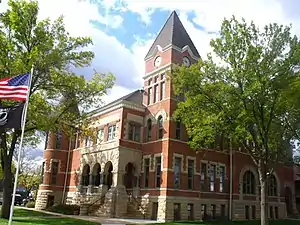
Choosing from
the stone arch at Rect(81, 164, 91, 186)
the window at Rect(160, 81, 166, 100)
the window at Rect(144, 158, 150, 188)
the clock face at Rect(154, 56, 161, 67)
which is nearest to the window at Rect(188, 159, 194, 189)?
the window at Rect(144, 158, 150, 188)

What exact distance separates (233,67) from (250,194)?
62.5 ft

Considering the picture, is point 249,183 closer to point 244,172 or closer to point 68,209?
point 244,172

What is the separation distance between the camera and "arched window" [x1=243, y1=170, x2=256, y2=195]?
3627cm

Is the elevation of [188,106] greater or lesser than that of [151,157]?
greater

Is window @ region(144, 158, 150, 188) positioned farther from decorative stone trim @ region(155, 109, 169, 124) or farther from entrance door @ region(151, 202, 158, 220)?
decorative stone trim @ region(155, 109, 169, 124)

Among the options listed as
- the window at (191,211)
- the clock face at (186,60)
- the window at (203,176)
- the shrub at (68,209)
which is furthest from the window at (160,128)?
the shrub at (68,209)

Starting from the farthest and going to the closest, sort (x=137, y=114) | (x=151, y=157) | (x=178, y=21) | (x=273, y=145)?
(x=178, y=21) < (x=137, y=114) < (x=151, y=157) < (x=273, y=145)

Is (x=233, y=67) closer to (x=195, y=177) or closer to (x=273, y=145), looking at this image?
(x=273, y=145)

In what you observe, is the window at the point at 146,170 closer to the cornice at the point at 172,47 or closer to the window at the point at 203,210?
the window at the point at 203,210

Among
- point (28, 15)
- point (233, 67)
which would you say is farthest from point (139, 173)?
point (28, 15)

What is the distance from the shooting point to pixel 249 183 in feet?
121

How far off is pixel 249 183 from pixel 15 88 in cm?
2977

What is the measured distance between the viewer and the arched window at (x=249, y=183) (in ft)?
119

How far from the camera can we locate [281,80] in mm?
20797
